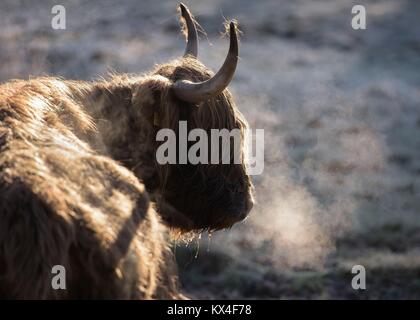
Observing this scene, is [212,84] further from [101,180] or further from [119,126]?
[101,180]

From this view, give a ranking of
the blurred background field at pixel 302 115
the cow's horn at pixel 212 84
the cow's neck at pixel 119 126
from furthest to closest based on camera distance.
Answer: the blurred background field at pixel 302 115, the cow's neck at pixel 119 126, the cow's horn at pixel 212 84

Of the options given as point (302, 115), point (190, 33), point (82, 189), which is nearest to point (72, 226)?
point (82, 189)

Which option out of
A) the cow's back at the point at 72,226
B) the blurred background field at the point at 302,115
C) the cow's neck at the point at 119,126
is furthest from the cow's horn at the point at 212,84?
the blurred background field at the point at 302,115

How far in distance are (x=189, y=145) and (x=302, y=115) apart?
302 inches

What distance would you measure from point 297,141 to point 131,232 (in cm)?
845

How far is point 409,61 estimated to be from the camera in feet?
43.7

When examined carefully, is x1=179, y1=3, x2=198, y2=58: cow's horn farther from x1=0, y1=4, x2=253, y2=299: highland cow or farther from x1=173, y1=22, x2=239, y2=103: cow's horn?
x1=173, y1=22, x2=239, y2=103: cow's horn

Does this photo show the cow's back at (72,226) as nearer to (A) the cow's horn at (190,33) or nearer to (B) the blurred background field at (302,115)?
(A) the cow's horn at (190,33)

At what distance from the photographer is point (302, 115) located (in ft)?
39.6

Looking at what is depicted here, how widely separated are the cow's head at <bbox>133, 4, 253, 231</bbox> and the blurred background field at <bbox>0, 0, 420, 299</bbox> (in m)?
1.36

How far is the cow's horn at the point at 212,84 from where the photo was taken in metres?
3.91

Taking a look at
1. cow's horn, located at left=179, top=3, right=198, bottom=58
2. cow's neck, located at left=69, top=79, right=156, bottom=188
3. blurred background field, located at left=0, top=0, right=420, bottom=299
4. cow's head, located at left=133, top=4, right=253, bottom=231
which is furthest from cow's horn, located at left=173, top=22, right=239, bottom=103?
blurred background field, located at left=0, top=0, right=420, bottom=299
